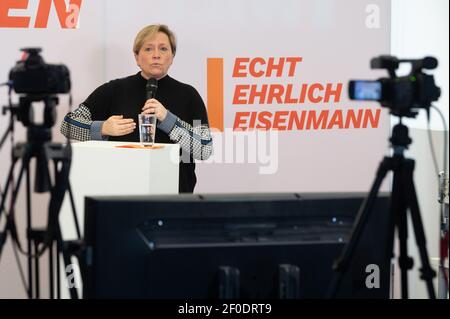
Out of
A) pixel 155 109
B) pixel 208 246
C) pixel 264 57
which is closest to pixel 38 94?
pixel 208 246

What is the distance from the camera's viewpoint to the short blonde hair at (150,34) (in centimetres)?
418

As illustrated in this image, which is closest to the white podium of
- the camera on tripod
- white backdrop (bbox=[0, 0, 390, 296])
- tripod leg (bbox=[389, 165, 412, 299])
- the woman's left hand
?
the woman's left hand

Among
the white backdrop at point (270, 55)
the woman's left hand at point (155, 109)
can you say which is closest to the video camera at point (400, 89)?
the woman's left hand at point (155, 109)

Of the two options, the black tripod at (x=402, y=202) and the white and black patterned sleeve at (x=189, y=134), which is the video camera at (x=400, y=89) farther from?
the white and black patterned sleeve at (x=189, y=134)

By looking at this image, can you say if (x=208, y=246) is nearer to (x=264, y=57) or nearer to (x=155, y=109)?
(x=155, y=109)

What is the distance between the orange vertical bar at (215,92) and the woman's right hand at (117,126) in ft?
2.69

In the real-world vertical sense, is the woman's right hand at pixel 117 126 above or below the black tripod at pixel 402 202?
above

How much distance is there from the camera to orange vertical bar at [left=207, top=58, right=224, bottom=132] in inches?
184

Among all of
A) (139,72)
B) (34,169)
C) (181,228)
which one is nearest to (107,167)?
(139,72)

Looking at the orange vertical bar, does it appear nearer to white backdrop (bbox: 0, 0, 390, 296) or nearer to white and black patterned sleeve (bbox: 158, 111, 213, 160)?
white backdrop (bbox: 0, 0, 390, 296)

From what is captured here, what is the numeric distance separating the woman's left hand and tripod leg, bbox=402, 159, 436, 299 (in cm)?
215

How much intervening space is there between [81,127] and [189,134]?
55 centimetres

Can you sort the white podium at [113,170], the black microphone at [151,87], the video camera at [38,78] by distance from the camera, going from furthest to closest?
the black microphone at [151,87] → the white podium at [113,170] → the video camera at [38,78]

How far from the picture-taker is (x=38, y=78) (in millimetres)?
1829
